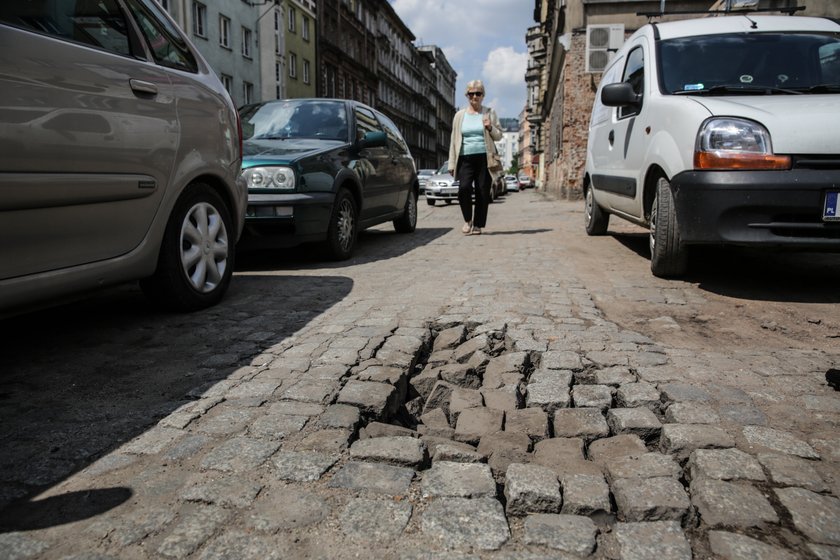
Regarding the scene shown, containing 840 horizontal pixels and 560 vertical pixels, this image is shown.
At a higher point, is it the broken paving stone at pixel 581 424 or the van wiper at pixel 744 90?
the van wiper at pixel 744 90

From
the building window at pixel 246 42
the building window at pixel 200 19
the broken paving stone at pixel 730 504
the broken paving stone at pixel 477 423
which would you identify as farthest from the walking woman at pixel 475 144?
the building window at pixel 246 42

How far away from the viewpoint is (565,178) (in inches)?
826

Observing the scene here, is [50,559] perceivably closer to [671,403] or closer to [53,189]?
[53,189]

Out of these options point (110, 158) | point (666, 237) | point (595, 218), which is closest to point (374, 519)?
point (110, 158)

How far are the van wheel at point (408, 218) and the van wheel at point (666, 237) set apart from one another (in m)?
4.62

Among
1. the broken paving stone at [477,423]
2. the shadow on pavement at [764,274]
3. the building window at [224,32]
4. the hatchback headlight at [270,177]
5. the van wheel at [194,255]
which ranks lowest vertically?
the broken paving stone at [477,423]

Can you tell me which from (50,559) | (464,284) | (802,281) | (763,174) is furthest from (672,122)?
(50,559)

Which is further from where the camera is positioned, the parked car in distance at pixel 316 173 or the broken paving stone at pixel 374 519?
the parked car in distance at pixel 316 173

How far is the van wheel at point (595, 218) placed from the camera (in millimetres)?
8164

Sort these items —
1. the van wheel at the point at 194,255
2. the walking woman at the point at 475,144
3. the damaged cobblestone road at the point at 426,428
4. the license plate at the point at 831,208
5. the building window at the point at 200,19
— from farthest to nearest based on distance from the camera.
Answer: the building window at the point at 200,19 → the walking woman at the point at 475,144 → the license plate at the point at 831,208 → the van wheel at the point at 194,255 → the damaged cobblestone road at the point at 426,428

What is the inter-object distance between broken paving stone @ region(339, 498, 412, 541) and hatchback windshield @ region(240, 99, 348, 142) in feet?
18.3

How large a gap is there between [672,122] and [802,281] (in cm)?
161

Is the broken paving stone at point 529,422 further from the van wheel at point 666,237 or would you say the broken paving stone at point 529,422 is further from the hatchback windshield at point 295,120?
the hatchback windshield at point 295,120

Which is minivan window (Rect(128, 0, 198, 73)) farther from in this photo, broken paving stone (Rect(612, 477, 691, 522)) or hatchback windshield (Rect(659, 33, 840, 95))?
hatchback windshield (Rect(659, 33, 840, 95))
